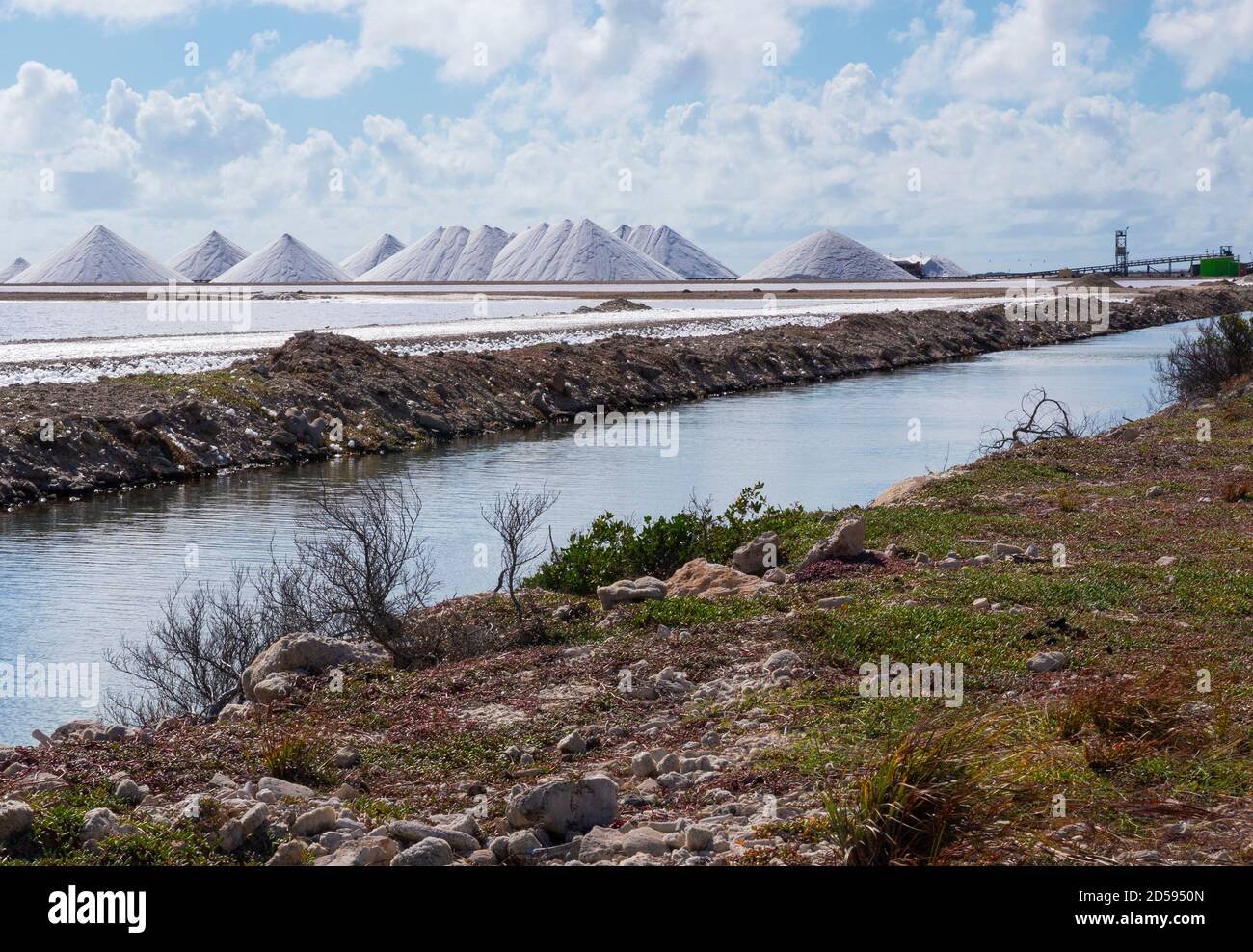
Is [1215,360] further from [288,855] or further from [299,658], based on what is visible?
[288,855]

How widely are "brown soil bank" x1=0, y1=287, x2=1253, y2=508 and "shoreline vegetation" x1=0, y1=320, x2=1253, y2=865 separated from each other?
15199 mm

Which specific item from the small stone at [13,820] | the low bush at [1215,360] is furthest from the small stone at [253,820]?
the low bush at [1215,360]

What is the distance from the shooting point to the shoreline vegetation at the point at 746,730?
6.27 m

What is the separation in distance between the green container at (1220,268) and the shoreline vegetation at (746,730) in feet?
502

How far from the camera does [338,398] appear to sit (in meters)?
34.6

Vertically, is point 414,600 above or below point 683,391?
below

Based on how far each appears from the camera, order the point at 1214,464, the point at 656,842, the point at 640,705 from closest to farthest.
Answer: the point at 656,842 < the point at 640,705 < the point at 1214,464

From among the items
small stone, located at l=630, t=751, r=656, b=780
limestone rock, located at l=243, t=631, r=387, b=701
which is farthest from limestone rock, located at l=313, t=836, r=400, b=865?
limestone rock, located at l=243, t=631, r=387, b=701

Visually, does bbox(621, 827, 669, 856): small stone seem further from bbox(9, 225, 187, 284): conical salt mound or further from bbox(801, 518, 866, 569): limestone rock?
bbox(9, 225, 187, 284): conical salt mound

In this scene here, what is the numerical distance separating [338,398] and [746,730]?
91.9 feet

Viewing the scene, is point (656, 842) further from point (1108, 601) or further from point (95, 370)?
point (95, 370)

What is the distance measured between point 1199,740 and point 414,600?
372 inches
